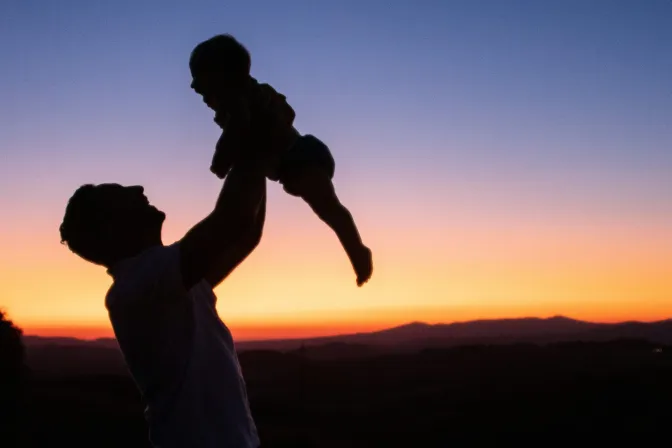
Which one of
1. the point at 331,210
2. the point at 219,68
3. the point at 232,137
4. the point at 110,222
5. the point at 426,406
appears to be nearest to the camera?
the point at 232,137

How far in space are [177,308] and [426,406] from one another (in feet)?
62.9

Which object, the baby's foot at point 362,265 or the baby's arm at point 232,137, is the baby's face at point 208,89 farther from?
the baby's foot at point 362,265

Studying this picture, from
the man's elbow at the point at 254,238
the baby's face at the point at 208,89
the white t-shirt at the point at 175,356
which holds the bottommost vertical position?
the white t-shirt at the point at 175,356

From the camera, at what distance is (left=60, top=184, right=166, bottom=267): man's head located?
2.64 meters

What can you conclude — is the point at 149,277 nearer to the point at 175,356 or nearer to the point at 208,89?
the point at 175,356

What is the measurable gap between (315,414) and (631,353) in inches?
635

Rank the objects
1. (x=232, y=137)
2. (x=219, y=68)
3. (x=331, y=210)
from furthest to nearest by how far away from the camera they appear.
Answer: (x=331, y=210) → (x=219, y=68) → (x=232, y=137)

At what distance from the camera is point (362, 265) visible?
301cm

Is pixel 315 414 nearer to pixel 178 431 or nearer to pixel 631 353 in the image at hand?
pixel 631 353

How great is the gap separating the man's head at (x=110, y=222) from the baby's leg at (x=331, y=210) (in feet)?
1.95

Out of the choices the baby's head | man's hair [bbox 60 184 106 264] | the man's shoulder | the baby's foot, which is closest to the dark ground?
man's hair [bbox 60 184 106 264]

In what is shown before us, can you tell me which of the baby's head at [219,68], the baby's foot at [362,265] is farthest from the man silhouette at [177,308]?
the baby's foot at [362,265]

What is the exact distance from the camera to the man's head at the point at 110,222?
8.66 feet

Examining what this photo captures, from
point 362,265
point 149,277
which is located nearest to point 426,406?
point 362,265
